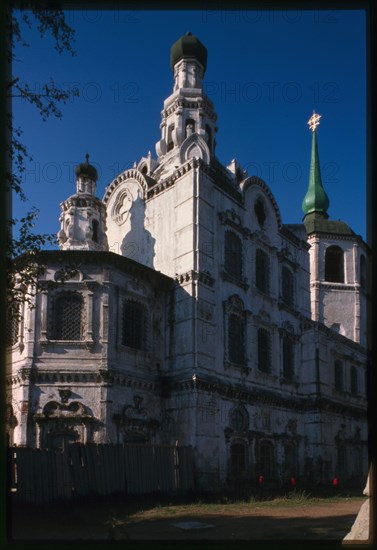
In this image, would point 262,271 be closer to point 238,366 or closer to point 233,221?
point 233,221

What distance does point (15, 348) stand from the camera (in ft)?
72.3

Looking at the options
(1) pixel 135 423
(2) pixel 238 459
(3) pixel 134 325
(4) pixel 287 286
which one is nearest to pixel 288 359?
(4) pixel 287 286

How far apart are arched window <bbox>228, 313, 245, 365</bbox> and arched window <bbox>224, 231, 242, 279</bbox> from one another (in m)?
1.99

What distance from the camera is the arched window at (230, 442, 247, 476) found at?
23725 millimetres

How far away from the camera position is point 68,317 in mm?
21812

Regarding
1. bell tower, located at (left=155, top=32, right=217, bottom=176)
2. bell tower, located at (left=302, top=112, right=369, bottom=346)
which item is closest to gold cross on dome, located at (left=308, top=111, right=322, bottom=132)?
bell tower, located at (left=302, top=112, right=369, bottom=346)

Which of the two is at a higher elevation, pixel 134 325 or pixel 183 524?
pixel 134 325

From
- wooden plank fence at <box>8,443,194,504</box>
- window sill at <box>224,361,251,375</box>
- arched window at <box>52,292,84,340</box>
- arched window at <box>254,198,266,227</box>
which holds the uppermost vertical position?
arched window at <box>254,198,266,227</box>

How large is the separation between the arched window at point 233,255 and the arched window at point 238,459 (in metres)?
7.20

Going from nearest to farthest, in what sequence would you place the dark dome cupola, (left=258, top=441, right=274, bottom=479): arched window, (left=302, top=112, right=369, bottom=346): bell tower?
(left=258, top=441, right=274, bottom=479): arched window, the dark dome cupola, (left=302, top=112, right=369, bottom=346): bell tower

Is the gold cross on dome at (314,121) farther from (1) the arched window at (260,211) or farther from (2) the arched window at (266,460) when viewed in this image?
(2) the arched window at (266,460)

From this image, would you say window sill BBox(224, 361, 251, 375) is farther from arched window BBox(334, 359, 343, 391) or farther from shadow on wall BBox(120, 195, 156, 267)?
arched window BBox(334, 359, 343, 391)

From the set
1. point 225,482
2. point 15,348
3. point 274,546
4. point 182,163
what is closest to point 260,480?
point 225,482

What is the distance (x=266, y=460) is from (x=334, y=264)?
19163 millimetres
